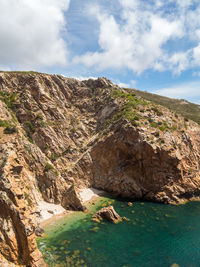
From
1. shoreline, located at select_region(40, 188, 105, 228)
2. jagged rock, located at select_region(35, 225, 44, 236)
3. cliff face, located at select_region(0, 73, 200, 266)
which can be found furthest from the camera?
cliff face, located at select_region(0, 73, 200, 266)

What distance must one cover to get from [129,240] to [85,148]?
3621cm

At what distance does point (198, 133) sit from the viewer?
5728cm

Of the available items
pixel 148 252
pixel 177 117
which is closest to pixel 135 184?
pixel 148 252

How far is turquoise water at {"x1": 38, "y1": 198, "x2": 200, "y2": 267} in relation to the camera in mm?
22078

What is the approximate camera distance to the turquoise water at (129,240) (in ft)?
72.4

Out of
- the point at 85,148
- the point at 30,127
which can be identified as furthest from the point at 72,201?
the point at 30,127

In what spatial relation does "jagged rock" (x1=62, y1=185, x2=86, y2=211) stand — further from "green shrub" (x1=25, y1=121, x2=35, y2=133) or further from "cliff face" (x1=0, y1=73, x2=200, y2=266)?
"green shrub" (x1=25, y1=121, x2=35, y2=133)

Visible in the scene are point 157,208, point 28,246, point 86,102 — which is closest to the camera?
point 28,246

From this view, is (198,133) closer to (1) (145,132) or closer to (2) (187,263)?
(1) (145,132)

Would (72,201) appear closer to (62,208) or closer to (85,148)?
(62,208)

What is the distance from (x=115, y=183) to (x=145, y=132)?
54.0ft

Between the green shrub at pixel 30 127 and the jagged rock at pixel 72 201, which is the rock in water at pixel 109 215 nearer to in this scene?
the jagged rock at pixel 72 201

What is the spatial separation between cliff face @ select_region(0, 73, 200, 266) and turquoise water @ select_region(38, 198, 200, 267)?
17.3 feet

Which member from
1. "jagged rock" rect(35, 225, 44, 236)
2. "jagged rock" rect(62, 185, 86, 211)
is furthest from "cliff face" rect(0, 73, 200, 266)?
"jagged rock" rect(35, 225, 44, 236)
